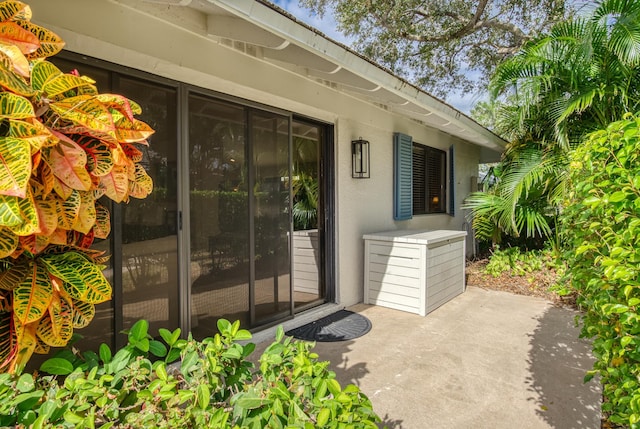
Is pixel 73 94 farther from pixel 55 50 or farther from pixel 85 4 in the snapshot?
pixel 85 4

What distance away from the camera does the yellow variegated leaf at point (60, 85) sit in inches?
50.2

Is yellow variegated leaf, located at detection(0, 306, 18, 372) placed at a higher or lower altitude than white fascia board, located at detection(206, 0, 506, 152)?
lower

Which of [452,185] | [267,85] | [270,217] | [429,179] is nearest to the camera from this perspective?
[267,85]

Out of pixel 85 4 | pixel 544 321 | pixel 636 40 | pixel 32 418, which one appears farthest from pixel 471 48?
pixel 32 418

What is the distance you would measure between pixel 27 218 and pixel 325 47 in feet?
8.40

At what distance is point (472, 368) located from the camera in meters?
3.18

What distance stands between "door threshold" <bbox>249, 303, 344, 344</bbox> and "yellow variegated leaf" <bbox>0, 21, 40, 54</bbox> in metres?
3.02

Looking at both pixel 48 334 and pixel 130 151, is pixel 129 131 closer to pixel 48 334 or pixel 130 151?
pixel 130 151

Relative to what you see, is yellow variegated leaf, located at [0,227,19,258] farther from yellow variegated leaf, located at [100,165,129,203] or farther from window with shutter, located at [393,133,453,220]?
window with shutter, located at [393,133,453,220]

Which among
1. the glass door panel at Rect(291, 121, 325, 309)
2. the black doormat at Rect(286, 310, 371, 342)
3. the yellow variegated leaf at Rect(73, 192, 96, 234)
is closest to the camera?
the yellow variegated leaf at Rect(73, 192, 96, 234)

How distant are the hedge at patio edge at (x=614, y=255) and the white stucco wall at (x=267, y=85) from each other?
2.93 m

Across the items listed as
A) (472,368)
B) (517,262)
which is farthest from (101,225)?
(517,262)

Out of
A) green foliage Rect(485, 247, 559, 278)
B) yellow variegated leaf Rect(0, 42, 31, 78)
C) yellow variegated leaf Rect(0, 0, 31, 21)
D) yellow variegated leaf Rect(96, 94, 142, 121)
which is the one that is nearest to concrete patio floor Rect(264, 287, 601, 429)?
green foliage Rect(485, 247, 559, 278)

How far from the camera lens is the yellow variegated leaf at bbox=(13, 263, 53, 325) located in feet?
3.96
